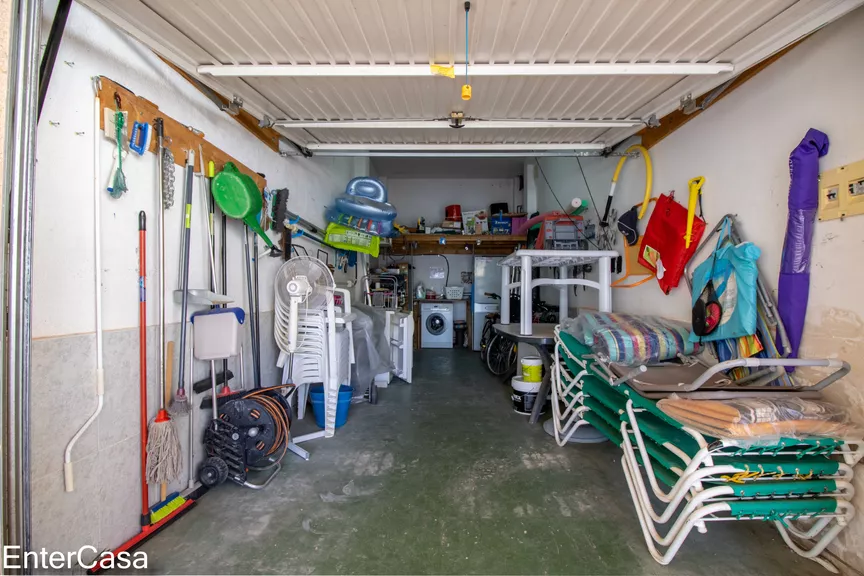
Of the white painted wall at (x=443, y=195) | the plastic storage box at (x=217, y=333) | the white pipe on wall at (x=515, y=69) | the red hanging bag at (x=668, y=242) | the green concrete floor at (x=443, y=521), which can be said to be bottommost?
the green concrete floor at (x=443, y=521)

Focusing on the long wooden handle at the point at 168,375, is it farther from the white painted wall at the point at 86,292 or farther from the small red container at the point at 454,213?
the small red container at the point at 454,213

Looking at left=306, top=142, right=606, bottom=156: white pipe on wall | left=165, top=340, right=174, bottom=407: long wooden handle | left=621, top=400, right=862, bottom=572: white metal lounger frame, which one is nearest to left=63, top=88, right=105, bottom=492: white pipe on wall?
left=165, top=340, right=174, bottom=407: long wooden handle

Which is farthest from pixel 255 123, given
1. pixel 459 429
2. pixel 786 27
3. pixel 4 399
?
pixel 786 27

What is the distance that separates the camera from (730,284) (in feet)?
6.23

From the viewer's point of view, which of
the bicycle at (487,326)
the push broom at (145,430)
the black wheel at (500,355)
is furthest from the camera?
the bicycle at (487,326)

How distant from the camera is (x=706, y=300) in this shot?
80.0 inches

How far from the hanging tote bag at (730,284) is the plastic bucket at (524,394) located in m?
1.39

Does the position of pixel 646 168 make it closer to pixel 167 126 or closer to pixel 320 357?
pixel 320 357

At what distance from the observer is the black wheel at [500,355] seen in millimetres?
4465

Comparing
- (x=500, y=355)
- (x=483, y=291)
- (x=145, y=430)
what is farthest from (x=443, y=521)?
(x=483, y=291)

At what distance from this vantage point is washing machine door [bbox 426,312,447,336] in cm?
675

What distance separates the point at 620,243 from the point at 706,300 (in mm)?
1360

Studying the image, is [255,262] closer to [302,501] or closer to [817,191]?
[302,501]

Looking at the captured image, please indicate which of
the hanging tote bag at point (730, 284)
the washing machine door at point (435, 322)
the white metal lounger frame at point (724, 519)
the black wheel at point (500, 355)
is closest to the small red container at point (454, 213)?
the washing machine door at point (435, 322)
